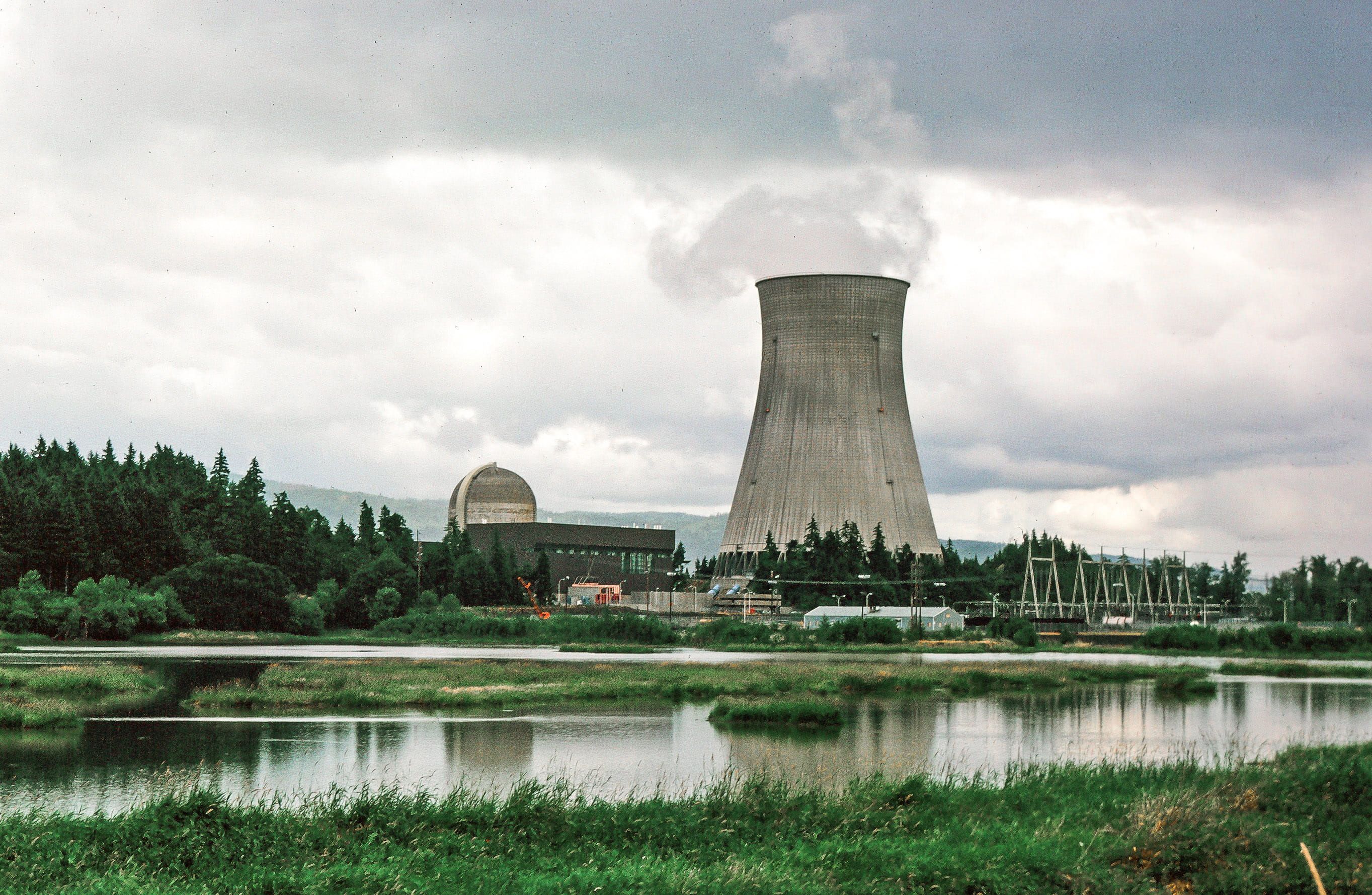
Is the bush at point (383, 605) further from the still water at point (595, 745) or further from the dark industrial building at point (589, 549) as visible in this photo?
the still water at point (595, 745)

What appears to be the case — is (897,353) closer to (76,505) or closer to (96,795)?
(76,505)

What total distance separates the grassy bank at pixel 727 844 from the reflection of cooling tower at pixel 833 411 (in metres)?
42.6

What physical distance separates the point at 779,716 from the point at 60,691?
1582cm

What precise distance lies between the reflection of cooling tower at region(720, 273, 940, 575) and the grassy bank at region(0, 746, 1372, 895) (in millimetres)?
42624

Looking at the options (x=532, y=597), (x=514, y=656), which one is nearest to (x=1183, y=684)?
(x=514, y=656)

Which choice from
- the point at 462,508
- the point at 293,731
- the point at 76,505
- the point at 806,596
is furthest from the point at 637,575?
the point at 293,731

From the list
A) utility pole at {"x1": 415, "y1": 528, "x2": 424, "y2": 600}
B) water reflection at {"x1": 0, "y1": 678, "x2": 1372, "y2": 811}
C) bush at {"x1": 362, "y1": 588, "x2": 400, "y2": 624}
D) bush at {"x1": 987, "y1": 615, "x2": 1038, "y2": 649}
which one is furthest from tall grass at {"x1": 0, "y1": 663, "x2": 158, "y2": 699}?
bush at {"x1": 987, "y1": 615, "x2": 1038, "y2": 649}

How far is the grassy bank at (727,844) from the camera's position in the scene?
33.8 feet

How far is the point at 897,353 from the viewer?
189ft

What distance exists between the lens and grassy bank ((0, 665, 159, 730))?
77.8 ft

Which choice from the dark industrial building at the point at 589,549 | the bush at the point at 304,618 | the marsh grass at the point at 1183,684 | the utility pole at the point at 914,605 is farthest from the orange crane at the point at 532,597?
the marsh grass at the point at 1183,684

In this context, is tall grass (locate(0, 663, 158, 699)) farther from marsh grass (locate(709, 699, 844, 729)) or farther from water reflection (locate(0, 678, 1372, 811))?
marsh grass (locate(709, 699, 844, 729))

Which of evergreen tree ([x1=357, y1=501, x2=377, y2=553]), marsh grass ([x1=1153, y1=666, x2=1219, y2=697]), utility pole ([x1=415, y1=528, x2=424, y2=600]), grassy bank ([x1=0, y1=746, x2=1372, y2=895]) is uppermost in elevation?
evergreen tree ([x1=357, y1=501, x2=377, y2=553])

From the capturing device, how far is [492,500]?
97.7m
